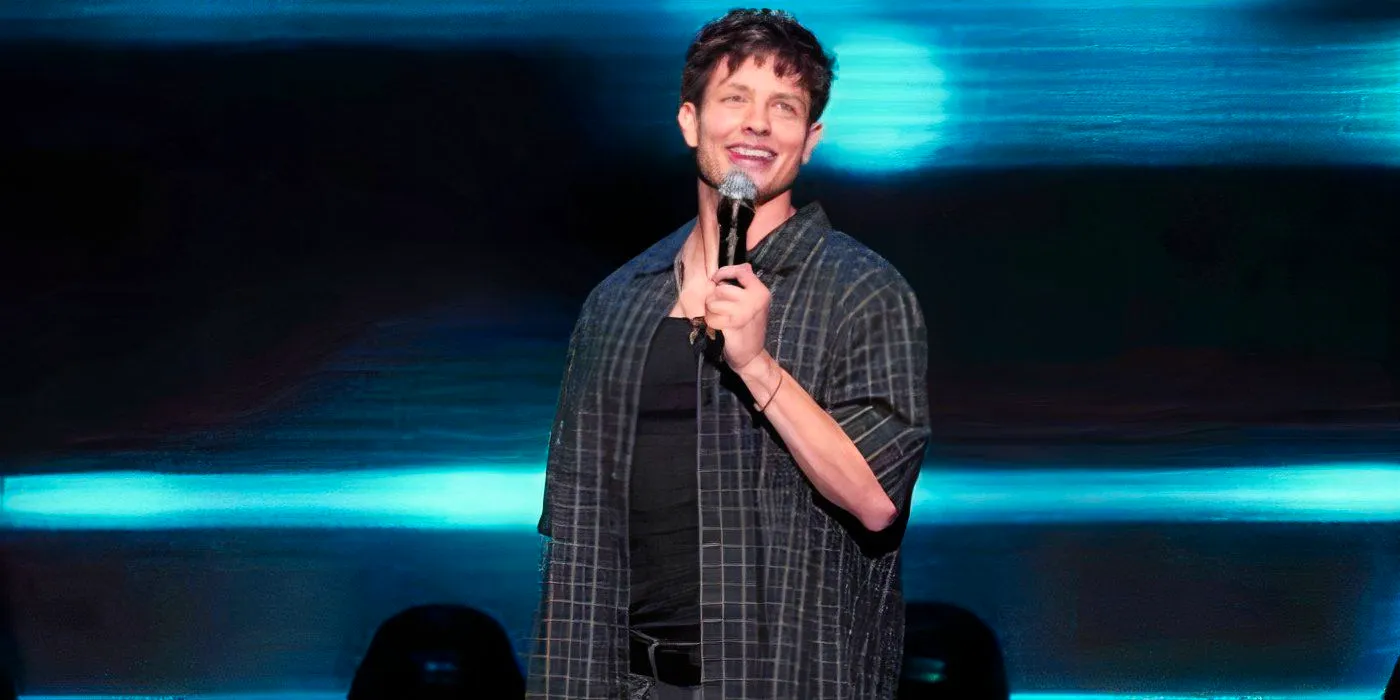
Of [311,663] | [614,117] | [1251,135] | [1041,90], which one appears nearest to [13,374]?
[311,663]

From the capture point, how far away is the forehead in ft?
5.72

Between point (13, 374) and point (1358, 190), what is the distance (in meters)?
2.75

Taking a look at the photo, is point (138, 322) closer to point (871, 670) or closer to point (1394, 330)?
point (871, 670)

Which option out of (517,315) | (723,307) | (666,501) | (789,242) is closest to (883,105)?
(517,315)

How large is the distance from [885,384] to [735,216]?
26cm

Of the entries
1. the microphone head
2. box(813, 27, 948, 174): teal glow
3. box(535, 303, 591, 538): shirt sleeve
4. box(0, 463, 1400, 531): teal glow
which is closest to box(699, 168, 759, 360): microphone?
the microphone head

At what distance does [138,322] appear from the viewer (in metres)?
2.98

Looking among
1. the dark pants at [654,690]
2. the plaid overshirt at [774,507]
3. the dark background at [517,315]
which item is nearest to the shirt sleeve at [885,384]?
the plaid overshirt at [774,507]

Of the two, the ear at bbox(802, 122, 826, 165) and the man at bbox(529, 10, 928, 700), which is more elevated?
the ear at bbox(802, 122, 826, 165)

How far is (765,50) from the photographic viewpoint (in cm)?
175

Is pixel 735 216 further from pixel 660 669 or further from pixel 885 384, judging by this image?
pixel 660 669

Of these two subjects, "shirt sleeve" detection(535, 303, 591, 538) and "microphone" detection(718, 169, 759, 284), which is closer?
"microphone" detection(718, 169, 759, 284)

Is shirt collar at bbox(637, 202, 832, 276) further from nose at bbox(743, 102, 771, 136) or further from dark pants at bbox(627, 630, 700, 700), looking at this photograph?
dark pants at bbox(627, 630, 700, 700)

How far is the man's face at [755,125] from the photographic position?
1731 millimetres
